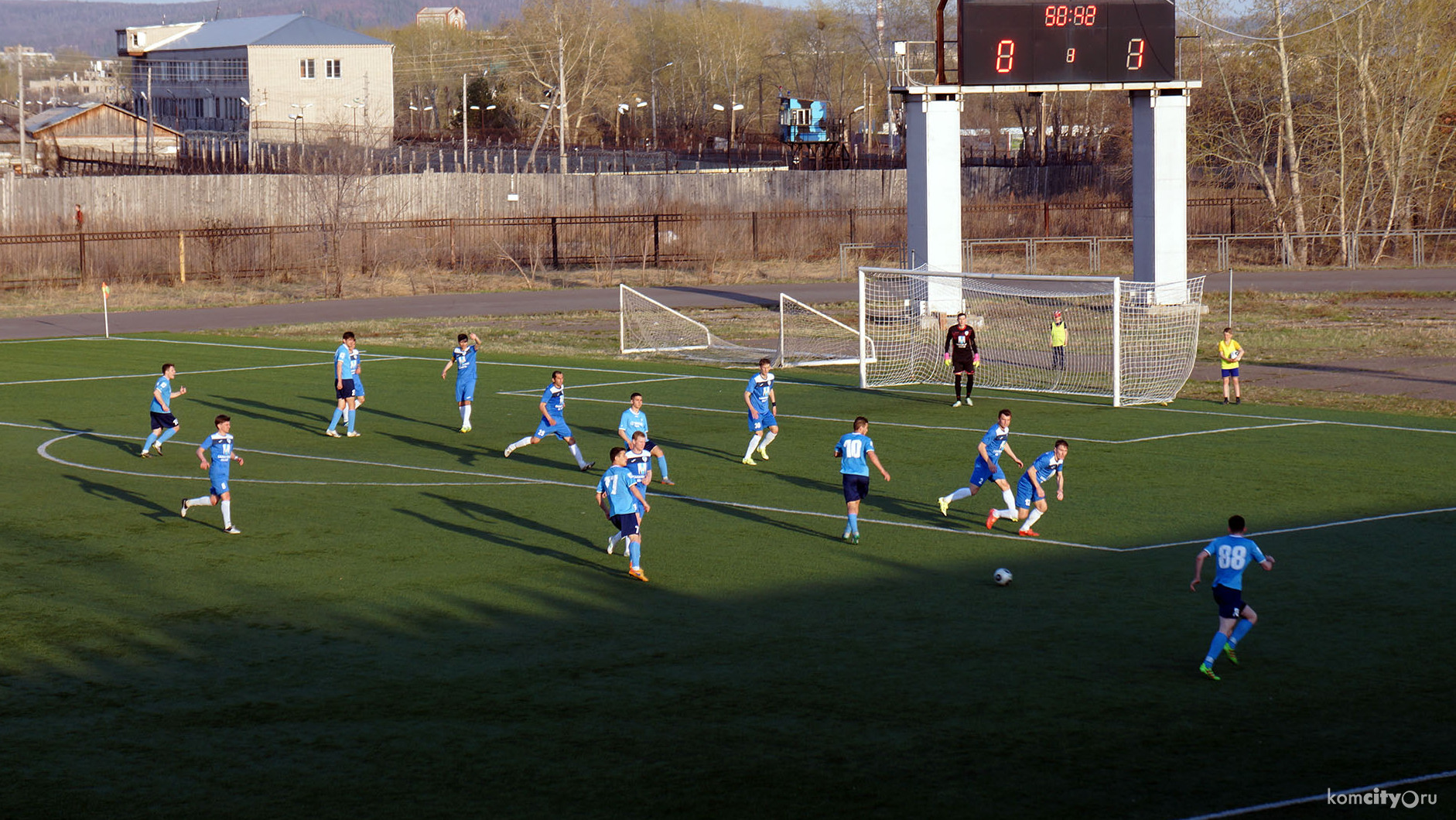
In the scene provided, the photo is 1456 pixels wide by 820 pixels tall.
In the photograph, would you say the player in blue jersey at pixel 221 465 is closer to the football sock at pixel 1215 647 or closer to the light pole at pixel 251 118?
the football sock at pixel 1215 647

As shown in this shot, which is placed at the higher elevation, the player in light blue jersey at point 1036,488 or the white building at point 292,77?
the white building at point 292,77

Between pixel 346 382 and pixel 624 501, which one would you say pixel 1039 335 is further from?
pixel 624 501

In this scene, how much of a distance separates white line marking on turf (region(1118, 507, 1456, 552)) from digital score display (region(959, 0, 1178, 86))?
69.4 ft

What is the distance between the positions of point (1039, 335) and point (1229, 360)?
1069 cm

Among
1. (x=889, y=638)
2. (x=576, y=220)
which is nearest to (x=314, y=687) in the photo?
(x=889, y=638)

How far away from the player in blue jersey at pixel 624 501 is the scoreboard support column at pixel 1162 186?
2695cm

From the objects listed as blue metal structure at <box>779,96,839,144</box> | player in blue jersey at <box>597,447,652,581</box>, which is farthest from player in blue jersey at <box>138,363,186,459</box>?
blue metal structure at <box>779,96,839,144</box>

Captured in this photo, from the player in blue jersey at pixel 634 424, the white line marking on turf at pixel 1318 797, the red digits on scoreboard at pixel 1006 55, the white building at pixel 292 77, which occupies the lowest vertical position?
the white line marking on turf at pixel 1318 797

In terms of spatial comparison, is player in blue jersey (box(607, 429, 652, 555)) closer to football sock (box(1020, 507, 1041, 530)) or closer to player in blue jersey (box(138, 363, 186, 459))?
→ football sock (box(1020, 507, 1041, 530))

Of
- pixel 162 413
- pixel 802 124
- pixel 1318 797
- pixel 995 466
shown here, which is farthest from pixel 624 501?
pixel 802 124

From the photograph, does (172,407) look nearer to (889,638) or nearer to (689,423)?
(689,423)

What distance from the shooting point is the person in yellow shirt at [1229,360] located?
24.3 meters

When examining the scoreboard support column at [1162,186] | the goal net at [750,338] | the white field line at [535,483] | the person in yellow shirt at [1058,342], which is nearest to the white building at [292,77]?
the goal net at [750,338]

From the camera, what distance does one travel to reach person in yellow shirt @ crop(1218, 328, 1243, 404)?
79.7ft
